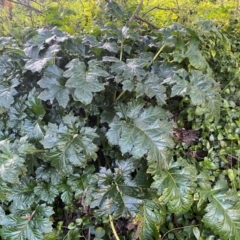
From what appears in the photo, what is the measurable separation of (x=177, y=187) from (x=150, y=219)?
18cm

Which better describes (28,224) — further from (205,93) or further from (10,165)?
(205,93)

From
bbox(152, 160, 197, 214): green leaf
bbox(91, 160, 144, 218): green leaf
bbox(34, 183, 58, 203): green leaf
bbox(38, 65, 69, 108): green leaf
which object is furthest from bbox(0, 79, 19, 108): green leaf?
bbox(152, 160, 197, 214): green leaf

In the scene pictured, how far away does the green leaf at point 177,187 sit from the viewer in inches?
44.0

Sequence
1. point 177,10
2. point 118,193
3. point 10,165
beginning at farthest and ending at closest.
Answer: point 177,10
point 118,193
point 10,165

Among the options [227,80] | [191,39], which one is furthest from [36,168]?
[227,80]

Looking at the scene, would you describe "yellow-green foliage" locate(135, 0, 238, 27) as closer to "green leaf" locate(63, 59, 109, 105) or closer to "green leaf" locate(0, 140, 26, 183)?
"green leaf" locate(63, 59, 109, 105)

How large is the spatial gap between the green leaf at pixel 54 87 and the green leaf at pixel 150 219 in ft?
1.86

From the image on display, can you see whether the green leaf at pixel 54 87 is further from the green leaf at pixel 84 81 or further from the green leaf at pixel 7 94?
the green leaf at pixel 7 94

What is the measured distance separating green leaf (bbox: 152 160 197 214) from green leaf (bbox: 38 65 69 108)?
1.71ft

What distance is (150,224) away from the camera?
116 centimetres

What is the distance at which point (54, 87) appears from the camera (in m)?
1.20

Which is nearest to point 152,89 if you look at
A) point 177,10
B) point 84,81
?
point 84,81

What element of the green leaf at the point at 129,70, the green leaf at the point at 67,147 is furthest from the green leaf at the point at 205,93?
the green leaf at the point at 67,147

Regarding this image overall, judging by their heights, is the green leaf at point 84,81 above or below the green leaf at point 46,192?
above
